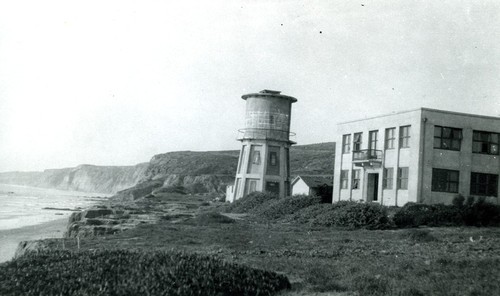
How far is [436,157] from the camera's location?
3344 centimetres

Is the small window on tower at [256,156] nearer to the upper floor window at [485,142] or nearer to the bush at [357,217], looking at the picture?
the upper floor window at [485,142]

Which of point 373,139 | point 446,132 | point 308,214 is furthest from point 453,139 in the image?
point 308,214

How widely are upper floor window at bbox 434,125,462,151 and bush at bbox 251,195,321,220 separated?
29.2 feet

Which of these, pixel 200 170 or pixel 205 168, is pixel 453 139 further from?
pixel 205 168

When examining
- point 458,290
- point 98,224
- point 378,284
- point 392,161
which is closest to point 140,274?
point 378,284

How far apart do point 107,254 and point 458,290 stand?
19.8 feet

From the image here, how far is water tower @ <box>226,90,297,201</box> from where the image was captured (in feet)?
158

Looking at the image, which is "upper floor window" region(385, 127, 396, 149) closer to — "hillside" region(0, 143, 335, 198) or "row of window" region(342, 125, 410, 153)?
"row of window" region(342, 125, 410, 153)

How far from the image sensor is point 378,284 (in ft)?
30.0

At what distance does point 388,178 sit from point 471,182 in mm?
5329

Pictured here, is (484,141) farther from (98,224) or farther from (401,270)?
(401,270)

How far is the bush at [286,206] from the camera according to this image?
34812 mm

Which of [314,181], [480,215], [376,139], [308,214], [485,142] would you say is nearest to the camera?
[480,215]

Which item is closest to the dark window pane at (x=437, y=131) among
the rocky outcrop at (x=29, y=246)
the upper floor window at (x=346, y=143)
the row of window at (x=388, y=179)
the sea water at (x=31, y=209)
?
the row of window at (x=388, y=179)
